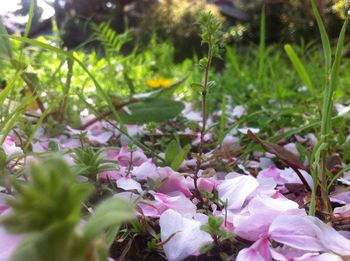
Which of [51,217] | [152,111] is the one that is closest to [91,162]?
[51,217]

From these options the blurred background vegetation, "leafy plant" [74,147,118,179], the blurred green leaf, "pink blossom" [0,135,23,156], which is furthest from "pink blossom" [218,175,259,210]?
the blurred background vegetation

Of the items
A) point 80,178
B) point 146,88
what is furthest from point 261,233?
point 146,88

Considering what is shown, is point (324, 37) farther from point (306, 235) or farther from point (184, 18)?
point (184, 18)

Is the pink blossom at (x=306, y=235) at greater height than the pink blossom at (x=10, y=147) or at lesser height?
greater

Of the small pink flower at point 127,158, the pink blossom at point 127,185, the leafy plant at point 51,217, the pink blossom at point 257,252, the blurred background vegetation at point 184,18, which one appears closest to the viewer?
the leafy plant at point 51,217

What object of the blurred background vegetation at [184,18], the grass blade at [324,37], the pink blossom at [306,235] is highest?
the grass blade at [324,37]

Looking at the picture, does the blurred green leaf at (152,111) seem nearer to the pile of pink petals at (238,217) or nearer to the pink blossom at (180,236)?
the pile of pink petals at (238,217)

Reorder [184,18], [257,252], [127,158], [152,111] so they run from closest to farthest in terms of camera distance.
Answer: [257,252] < [127,158] < [152,111] < [184,18]

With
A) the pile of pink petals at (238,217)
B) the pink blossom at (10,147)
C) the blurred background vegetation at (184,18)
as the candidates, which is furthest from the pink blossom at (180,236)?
the blurred background vegetation at (184,18)

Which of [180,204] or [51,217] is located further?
[180,204]

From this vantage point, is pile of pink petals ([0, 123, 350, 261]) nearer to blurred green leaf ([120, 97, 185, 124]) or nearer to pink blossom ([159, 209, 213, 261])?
pink blossom ([159, 209, 213, 261])

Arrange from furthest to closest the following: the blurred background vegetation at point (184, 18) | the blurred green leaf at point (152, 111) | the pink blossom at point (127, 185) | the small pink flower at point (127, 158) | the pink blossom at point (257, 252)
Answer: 1. the blurred background vegetation at point (184, 18)
2. the blurred green leaf at point (152, 111)
3. the small pink flower at point (127, 158)
4. the pink blossom at point (127, 185)
5. the pink blossom at point (257, 252)

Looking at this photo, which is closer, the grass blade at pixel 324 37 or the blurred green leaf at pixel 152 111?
the grass blade at pixel 324 37
